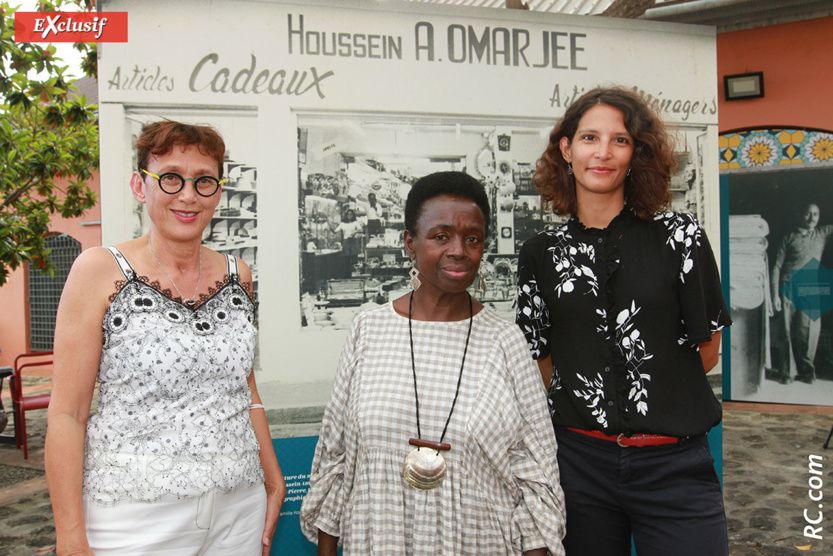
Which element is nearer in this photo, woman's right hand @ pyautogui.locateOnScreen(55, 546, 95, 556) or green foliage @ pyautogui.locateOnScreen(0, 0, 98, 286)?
woman's right hand @ pyautogui.locateOnScreen(55, 546, 95, 556)

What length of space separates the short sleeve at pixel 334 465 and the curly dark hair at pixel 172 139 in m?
0.71

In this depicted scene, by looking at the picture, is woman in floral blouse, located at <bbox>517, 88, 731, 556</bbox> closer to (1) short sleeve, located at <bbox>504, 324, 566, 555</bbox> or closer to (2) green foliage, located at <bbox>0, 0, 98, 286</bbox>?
(1) short sleeve, located at <bbox>504, 324, 566, 555</bbox>

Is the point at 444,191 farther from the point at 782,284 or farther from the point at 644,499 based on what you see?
the point at 782,284

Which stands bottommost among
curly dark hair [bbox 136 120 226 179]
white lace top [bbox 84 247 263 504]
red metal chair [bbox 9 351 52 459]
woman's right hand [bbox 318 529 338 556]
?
red metal chair [bbox 9 351 52 459]

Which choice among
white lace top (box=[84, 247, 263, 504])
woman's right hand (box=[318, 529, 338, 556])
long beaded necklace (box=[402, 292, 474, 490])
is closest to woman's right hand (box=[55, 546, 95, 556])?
white lace top (box=[84, 247, 263, 504])

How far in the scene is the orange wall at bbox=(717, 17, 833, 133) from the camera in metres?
6.38

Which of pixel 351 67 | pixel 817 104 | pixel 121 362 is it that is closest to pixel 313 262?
pixel 351 67

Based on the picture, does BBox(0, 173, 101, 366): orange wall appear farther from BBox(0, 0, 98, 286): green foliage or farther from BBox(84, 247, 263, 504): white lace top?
BBox(84, 247, 263, 504): white lace top

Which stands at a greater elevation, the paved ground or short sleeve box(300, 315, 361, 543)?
short sleeve box(300, 315, 361, 543)

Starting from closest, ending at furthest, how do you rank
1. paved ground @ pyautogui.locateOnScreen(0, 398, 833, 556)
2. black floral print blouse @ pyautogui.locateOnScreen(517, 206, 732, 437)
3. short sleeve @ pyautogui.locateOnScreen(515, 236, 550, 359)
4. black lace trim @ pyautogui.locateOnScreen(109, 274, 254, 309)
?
1. black lace trim @ pyautogui.locateOnScreen(109, 274, 254, 309)
2. black floral print blouse @ pyautogui.locateOnScreen(517, 206, 732, 437)
3. short sleeve @ pyautogui.locateOnScreen(515, 236, 550, 359)
4. paved ground @ pyautogui.locateOnScreen(0, 398, 833, 556)

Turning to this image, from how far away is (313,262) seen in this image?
275cm

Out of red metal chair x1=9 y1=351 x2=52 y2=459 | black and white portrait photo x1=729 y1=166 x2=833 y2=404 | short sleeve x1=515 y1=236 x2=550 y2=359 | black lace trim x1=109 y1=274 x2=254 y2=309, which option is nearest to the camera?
black lace trim x1=109 y1=274 x2=254 y2=309

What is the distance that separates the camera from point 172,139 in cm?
173

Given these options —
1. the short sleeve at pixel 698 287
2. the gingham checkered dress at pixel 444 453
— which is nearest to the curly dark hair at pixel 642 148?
the short sleeve at pixel 698 287
